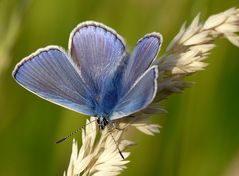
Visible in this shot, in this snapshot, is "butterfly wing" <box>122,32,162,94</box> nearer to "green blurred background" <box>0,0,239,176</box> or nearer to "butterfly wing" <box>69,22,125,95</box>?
"butterfly wing" <box>69,22,125,95</box>

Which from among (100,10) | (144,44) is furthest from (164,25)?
(144,44)

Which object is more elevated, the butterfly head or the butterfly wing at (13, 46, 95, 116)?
the butterfly wing at (13, 46, 95, 116)

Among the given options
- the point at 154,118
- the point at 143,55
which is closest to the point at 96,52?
the point at 143,55

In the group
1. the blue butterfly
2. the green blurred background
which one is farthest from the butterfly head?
the green blurred background

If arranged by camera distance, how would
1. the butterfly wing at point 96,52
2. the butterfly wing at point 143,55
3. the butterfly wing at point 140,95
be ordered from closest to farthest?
1. the butterfly wing at point 140,95
2. the butterfly wing at point 143,55
3. the butterfly wing at point 96,52

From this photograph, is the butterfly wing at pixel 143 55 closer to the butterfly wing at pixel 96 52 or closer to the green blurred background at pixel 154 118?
the butterfly wing at pixel 96 52

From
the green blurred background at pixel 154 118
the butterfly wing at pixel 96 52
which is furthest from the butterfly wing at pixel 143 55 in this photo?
the green blurred background at pixel 154 118
